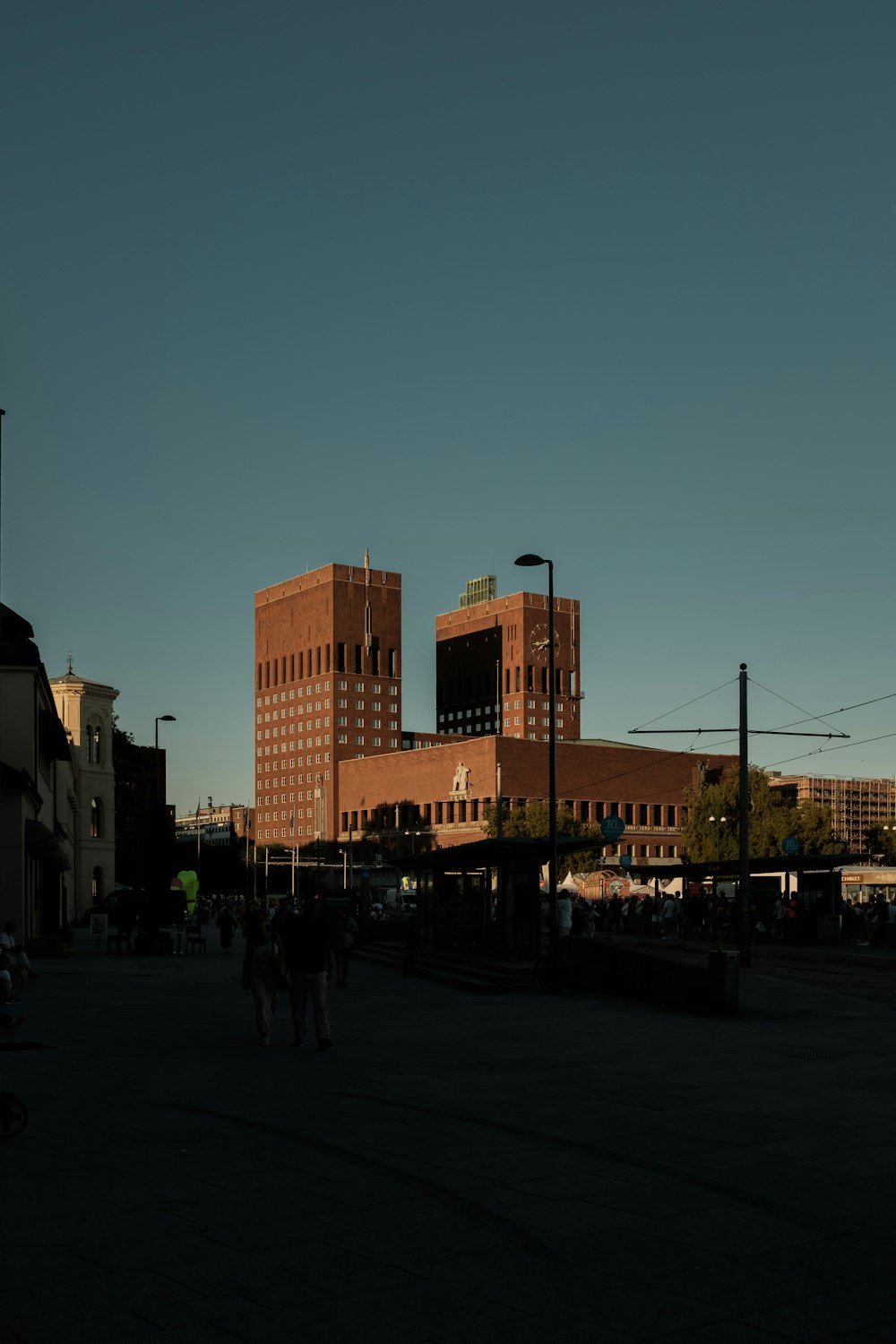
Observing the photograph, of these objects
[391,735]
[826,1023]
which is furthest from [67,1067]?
[391,735]

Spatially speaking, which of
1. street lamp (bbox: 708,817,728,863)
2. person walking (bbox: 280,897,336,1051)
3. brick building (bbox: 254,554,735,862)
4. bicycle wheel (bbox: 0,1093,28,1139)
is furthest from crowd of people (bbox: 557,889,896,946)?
brick building (bbox: 254,554,735,862)

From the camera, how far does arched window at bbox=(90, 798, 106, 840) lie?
81875 mm

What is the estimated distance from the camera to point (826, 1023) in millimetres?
20422

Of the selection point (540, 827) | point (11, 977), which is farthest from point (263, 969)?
point (540, 827)

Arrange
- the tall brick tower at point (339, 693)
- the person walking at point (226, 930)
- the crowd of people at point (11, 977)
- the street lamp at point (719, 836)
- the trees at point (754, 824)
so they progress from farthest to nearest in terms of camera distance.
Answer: the tall brick tower at point (339, 693) → the street lamp at point (719, 836) → the trees at point (754, 824) → the person walking at point (226, 930) → the crowd of people at point (11, 977)

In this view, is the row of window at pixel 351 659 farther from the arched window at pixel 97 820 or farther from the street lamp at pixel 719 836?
the street lamp at pixel 719 836

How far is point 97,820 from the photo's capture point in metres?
82.6

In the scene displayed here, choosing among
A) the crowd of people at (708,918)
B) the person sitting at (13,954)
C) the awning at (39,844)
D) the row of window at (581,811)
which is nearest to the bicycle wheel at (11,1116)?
the person sitting at (13,954)

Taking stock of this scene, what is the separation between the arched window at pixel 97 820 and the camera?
269 feet

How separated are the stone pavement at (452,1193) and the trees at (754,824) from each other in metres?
67.6

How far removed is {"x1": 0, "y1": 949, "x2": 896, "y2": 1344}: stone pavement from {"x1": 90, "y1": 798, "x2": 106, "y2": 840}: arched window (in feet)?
217

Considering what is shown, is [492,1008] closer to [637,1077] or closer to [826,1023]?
[826,1023]

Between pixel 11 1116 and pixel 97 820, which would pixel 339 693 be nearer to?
pixel 97 820

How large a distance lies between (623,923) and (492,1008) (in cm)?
3594
